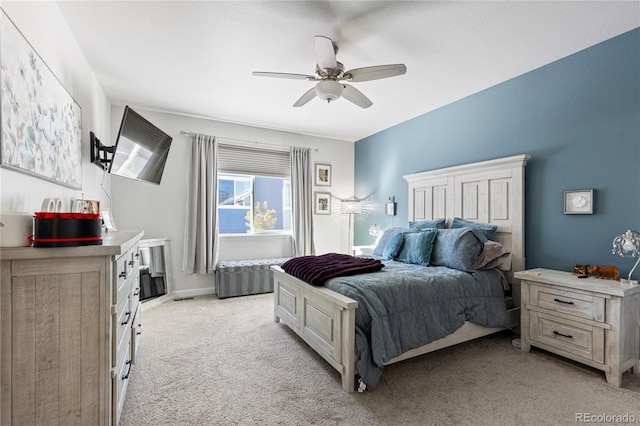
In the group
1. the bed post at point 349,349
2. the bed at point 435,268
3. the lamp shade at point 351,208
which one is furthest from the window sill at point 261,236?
the bed post at point 349,349

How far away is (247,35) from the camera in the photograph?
241 centimetres

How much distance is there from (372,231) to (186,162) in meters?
3.19

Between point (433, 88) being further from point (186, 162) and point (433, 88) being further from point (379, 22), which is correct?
point (186, 162)

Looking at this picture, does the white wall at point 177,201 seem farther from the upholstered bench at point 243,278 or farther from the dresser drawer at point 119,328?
the dresser drawer at point 119,328

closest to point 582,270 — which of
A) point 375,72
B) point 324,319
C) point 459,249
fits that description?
point 459,249

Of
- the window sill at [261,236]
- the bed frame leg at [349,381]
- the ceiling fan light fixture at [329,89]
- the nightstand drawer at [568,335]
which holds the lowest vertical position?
the bed frame leg at [349,381]

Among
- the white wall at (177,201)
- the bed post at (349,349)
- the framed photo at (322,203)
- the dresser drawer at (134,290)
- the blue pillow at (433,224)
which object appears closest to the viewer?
the bed post at (349,349)

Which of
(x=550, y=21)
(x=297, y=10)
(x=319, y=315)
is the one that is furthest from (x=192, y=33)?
(x=550, y=21)

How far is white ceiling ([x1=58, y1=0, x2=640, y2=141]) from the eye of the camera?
6.95ft

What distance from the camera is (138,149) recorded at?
112 inches

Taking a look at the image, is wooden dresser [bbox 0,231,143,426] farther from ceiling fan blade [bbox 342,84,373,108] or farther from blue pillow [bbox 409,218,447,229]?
blue pillow [bbox 409,218,447,229]

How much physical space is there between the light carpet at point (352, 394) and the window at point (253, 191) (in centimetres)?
230

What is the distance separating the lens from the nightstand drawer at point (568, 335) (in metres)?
2.22

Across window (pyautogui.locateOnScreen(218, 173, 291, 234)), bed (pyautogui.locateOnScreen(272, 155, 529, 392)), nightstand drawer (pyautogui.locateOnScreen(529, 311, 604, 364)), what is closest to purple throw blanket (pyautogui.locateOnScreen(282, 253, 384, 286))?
bed (pyautogui.locateOnScreen(272, 155, 529, 392))
